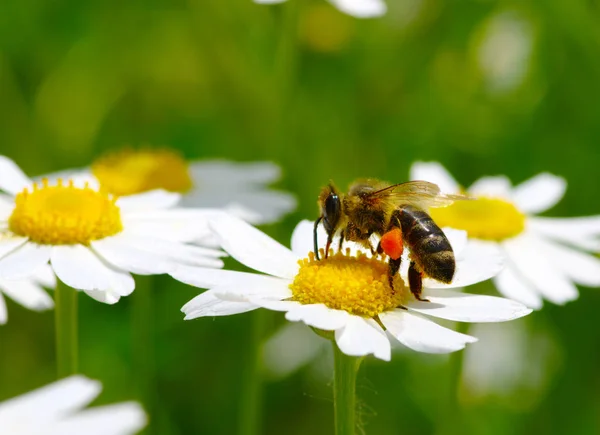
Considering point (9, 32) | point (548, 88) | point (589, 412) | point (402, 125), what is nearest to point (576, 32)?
point (548, 88)

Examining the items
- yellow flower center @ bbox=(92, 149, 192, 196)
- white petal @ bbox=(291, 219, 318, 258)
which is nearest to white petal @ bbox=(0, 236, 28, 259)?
white petal @ bbox=(291, 219, 318, 258)

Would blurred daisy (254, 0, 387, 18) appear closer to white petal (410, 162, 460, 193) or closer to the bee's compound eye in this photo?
white petal (410, 162, 460, 193)

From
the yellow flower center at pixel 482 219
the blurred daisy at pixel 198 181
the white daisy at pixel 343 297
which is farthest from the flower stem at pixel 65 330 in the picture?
the yellow flower center at pixel 482 219

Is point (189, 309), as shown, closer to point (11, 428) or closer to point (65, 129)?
point (11, 428)

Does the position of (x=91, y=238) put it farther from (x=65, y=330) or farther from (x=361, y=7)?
(x=361, y=7)

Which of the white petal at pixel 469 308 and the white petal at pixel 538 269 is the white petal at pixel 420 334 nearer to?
the white petal at pixel 469 308
